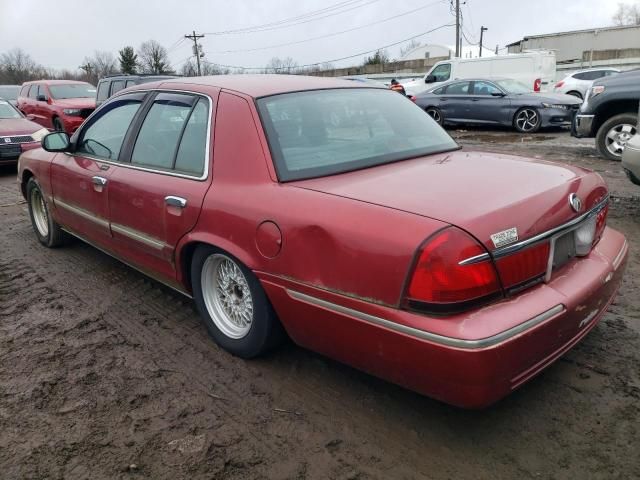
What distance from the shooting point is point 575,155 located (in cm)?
923

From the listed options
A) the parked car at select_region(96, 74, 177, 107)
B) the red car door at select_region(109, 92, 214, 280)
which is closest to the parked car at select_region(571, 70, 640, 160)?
the red car door at select_region(109, 92, 214, 280)

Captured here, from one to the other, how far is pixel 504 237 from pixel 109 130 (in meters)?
3.08

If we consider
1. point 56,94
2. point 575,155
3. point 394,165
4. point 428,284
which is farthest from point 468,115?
point 428,284

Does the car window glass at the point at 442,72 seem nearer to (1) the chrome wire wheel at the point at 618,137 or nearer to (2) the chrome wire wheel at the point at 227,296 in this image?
(1) the chrome wire wheel at the point at 618,137

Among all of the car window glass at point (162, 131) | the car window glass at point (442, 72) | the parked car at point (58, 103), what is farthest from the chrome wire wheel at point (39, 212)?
the car window glass at point (442, 72)

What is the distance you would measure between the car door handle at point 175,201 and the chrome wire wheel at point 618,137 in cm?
741

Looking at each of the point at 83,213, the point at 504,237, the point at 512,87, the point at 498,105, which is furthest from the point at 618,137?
the point at 83,213

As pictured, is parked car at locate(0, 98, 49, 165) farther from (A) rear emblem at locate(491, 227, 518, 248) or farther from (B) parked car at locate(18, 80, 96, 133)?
(A) rear emblem at locate(491, 227, 518, 248)

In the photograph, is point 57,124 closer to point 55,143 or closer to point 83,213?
point 55,143

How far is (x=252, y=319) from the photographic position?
9.20ft

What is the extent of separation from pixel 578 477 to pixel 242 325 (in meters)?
1.82

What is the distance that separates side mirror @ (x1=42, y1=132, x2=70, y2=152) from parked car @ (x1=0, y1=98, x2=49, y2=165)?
19.4ft

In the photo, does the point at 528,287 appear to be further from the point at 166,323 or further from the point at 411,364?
the point at 166,323

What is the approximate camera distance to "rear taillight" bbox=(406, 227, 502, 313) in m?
1.96
